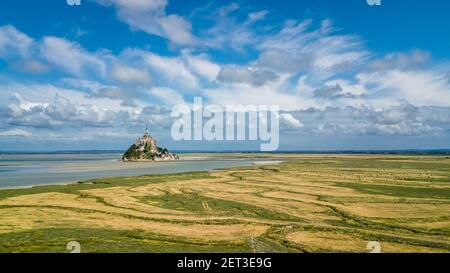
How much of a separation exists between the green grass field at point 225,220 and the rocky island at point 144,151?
435 feet

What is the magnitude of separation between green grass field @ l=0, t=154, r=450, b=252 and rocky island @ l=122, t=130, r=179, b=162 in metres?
133

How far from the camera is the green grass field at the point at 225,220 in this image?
2488cm

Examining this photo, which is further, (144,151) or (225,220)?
(144,151)

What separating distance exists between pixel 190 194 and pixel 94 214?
1622cm

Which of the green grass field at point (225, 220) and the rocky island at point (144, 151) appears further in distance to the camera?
the rocky island at point (144, 151)

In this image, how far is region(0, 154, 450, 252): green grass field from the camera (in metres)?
24.9

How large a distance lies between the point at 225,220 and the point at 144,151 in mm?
158915

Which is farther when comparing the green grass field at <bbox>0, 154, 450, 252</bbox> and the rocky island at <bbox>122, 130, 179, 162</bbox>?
the rocky island at <bbox>122, 130, 179, 162</bbox>

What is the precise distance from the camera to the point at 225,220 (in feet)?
106
